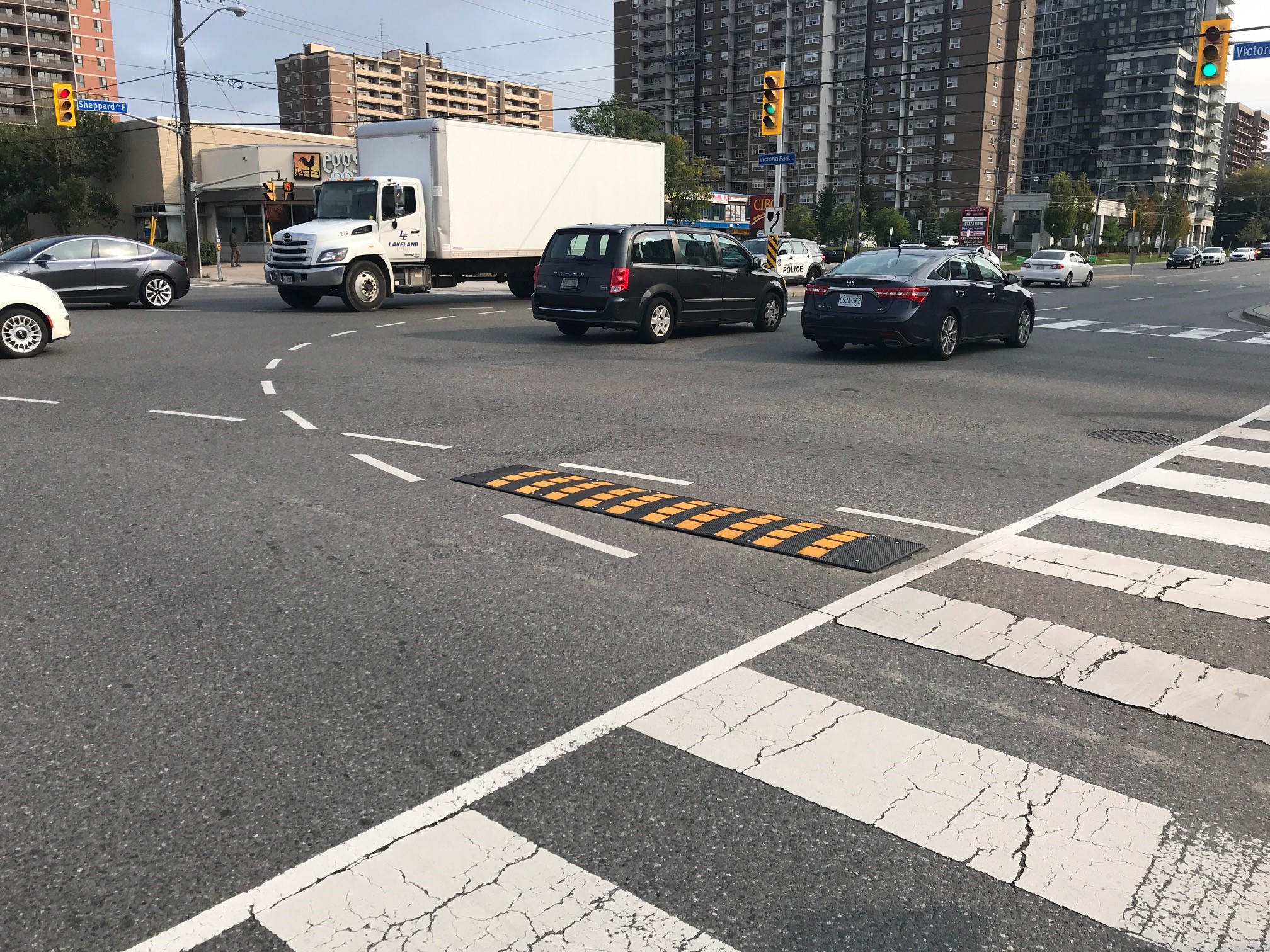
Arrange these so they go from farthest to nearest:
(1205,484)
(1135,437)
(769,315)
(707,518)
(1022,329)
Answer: (769,315) → (1022,329) → (1135,437) → (1205,484) → (707,518)

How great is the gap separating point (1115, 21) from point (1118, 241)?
49287 mm

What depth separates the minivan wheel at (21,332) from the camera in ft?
45.2

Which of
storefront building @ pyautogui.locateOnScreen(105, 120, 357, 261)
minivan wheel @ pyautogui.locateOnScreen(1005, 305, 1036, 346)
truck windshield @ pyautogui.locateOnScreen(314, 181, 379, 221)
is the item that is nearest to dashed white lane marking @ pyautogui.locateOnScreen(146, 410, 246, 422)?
minivan wheel @ pyautogui.locateOnScreen(1005, 305, 1036, 346)

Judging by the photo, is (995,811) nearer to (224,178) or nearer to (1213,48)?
(1213,48)

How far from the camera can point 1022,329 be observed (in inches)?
670

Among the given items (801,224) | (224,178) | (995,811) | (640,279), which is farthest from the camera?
(801,224)

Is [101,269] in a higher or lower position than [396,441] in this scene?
higher

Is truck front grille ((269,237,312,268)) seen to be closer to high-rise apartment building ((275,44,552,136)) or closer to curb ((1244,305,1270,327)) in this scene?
curb ((1244,305,1270,327))

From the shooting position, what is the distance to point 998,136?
457ft

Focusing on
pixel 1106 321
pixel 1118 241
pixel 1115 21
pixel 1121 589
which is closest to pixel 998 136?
pixel 1118 241

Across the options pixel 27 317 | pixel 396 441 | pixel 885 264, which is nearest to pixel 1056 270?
pixel 885 264

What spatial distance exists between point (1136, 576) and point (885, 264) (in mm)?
9919

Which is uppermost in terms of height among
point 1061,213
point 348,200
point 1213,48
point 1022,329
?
point 1213,48

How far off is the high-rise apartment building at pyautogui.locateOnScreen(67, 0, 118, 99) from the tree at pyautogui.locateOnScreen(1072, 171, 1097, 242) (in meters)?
104
